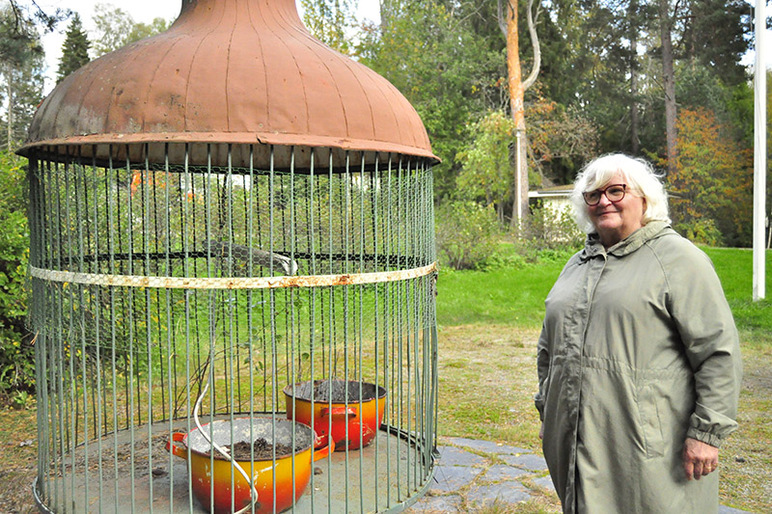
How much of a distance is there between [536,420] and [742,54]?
2591cm

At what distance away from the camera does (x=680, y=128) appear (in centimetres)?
2708

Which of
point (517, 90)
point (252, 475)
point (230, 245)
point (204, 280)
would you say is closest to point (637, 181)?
point (230, 245)

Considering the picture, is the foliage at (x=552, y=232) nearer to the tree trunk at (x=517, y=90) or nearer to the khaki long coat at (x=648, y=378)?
the tree trunk at (x=517, y=90)

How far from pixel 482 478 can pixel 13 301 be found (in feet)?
14.0

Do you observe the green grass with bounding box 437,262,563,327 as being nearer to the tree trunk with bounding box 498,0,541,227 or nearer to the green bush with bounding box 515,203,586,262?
the green bush with bounding box 515,203,586,262

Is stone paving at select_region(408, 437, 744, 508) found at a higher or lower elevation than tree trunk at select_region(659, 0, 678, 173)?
lower

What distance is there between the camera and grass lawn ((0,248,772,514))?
441cm

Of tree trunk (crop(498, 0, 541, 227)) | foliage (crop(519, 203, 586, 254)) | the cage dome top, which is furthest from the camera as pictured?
tree trunk (crop(498, 0, 541, 227))

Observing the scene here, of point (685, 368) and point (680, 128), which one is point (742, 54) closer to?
point (680, 128)

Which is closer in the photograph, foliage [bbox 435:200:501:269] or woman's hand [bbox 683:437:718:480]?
woman's hand [bbox 683:437:718:480]

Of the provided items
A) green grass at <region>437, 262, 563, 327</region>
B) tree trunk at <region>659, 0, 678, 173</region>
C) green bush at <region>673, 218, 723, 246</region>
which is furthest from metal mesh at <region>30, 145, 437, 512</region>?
tree trunk at <region>659, 0, 678, 173</region>

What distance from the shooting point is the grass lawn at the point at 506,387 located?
4.41 meters

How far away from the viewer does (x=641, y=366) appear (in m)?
2.46

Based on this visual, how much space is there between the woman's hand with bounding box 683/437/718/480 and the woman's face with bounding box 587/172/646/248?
0.82 metres
